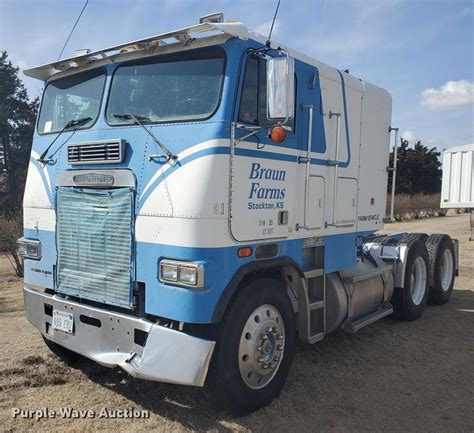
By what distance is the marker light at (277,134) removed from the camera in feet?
12.1

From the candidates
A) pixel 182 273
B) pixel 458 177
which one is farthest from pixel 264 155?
pixel 458 177

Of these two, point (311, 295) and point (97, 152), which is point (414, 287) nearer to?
point (311, 295)

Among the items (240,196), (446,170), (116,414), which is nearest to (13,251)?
(116,414)

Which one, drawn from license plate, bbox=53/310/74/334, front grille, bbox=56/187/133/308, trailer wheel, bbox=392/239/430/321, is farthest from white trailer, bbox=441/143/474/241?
license plate, bbox=53/310/74/334

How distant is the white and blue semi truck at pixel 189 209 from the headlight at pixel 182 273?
0.01m

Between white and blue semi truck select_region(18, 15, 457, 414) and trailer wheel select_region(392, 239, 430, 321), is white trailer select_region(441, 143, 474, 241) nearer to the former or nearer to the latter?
trailer wheel select_region(392, 239, 430, 321)

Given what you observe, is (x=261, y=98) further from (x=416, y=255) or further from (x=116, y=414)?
(x=416, y=255)

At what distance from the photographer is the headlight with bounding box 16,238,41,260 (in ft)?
14.3

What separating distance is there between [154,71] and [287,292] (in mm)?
2213

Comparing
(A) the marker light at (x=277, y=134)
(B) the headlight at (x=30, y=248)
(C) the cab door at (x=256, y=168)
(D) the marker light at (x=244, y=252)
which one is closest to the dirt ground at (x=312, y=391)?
(B) the headlight at (x=30, y=248)

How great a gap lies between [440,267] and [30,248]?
604 cm

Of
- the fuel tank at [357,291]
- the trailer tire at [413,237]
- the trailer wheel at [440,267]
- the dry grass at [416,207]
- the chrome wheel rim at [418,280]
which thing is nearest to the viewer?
the fuel tank at [357,291]

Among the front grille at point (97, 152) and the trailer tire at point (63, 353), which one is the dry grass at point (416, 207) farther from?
the front grille at point (97, 152)

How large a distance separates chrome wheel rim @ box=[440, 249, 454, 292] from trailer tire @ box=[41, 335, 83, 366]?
5.70 metres
